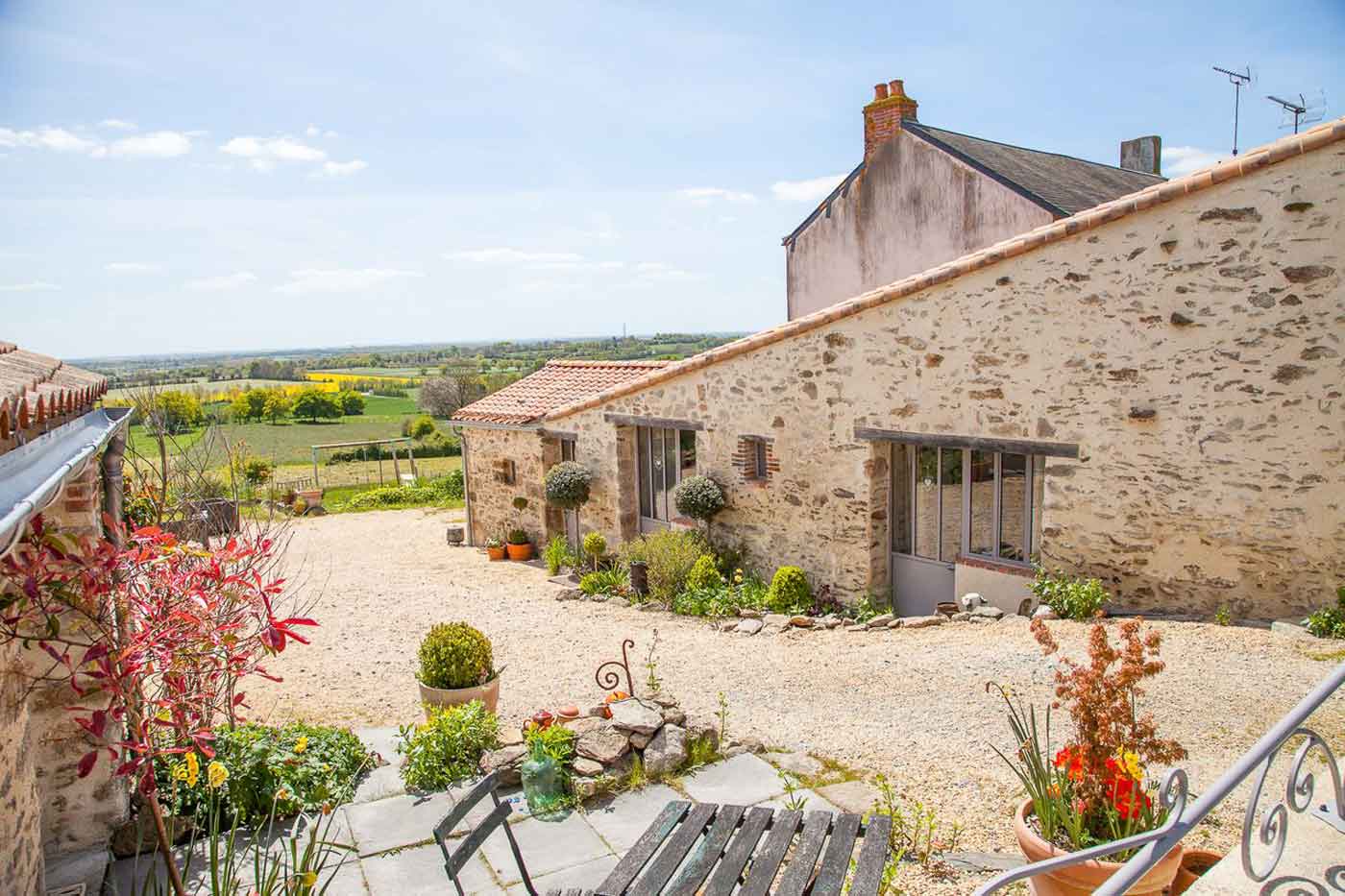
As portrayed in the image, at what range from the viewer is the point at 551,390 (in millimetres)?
17453

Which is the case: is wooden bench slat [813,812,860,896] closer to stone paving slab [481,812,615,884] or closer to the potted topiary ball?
stone paving slab [481,812,615,884]

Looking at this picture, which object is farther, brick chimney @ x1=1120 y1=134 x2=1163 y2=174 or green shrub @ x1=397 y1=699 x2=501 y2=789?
brick chimney @ x1=1120 y1=134 x2=1163 y2=174

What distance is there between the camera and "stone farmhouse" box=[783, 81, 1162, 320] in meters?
12.9

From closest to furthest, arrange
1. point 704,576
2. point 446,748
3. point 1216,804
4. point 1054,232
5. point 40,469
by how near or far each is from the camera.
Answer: point 1216,804 < point 40,469 < point 446,748 < point 1054,232 < point 704,576

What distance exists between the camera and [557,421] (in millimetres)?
15688

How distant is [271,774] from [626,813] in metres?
2.15

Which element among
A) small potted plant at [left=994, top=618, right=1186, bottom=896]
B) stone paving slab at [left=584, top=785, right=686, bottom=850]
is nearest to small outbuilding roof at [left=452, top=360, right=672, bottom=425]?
stone paving slab at [left=584, top=785, right=686, bottom=850]

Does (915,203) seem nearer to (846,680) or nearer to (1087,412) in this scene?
(1087,412)

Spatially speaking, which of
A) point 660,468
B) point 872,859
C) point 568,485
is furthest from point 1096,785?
point 568,485

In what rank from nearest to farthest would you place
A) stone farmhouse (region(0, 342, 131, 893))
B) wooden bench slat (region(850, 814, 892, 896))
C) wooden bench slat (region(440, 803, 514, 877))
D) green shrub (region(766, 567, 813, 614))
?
wooden bench slat (region(440, 803, 514, 877)) → stone farmhouse (region(0, 342, 131, 893)) → wooden bench slat (region(850, 814, 892, 896)) → green shrub (region(766, 567, 813, 614))

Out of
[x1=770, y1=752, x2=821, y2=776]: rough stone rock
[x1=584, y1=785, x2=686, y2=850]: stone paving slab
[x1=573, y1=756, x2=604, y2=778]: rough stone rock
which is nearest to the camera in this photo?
[x1=584, y1=785, x2=686, y2=850]: stone paving slab

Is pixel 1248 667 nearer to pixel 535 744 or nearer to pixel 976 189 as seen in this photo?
pixel 535 744

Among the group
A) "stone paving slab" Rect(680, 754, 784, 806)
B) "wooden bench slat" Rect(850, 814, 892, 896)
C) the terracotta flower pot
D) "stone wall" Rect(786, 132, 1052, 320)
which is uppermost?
"stone wall" Rect(786, 132, 1052, 320)

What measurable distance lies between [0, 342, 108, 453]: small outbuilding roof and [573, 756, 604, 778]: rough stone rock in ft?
11.2
